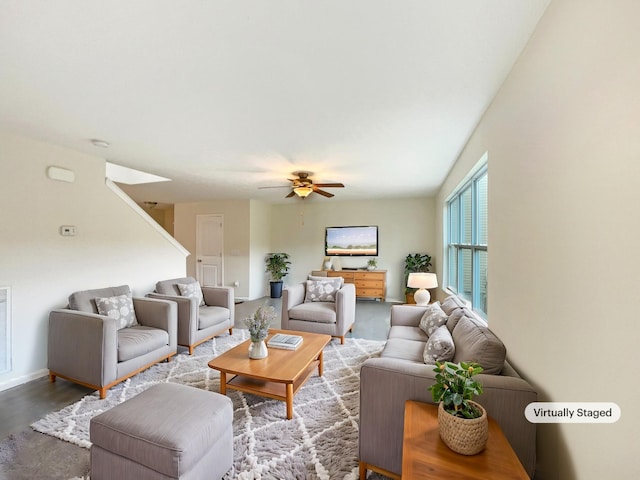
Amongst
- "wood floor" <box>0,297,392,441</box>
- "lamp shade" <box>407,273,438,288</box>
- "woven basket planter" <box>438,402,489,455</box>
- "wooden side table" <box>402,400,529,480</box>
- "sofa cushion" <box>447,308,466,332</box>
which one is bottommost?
"wood floor" <box>0,297,392,441</box>

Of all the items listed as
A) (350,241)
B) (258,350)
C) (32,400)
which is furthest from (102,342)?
(350,241)

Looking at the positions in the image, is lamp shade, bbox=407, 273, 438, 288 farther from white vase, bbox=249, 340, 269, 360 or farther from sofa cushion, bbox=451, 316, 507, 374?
white vase, bbox=249, 340, 269, 360

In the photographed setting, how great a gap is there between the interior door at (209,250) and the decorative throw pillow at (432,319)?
5266mm

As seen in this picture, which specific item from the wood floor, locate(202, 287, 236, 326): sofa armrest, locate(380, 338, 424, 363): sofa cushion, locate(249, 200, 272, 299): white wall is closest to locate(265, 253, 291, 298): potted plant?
locate(249, 200, 272, 299): white wall

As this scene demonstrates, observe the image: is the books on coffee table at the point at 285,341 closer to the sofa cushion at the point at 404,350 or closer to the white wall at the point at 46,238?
the sofa cushion at the point at 404,350

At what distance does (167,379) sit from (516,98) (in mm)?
3539

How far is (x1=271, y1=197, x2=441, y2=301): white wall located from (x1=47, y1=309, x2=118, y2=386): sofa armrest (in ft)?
16.4

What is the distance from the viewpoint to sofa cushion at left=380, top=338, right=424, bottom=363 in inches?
87.4

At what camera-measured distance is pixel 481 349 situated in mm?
1597

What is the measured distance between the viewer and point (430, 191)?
18.4ft

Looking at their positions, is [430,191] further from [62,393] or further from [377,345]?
[62,393]

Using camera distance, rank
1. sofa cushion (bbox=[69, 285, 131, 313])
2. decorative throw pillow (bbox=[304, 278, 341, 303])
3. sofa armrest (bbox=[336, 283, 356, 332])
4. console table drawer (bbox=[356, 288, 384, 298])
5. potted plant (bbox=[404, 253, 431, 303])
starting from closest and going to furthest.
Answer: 1. sofa cushion (bbox=[69, 285, 131, 313])
2. sofa armrest (bbox=[336, 283, 356, 332])
3. decorative throw pillow (bbox=[304, 278, 341, 303])
4. potted plant (bbox=[404, 253, 431, 303])
5. console table drawer (bbox=[356, 288, 384, 298])

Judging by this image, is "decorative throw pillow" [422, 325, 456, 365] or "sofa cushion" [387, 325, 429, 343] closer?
"decorative throw pillow" [422, 325, 456, 365]

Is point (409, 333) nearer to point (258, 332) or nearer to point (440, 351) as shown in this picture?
point (440, 351)
